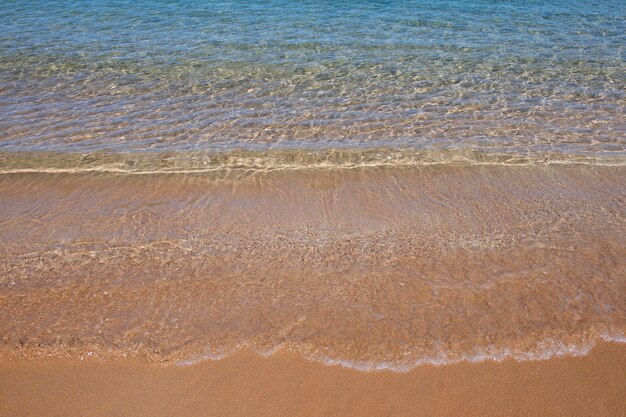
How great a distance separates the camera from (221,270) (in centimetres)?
400

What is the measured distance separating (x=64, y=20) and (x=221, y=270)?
10149mm

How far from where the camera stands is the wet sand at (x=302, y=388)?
2.89 m

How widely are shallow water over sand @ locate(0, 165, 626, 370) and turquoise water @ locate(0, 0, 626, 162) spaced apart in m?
0.96

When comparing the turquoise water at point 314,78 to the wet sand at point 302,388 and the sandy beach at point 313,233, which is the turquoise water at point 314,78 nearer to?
the sandy beach at point 313,233

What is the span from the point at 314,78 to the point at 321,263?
4.87 m

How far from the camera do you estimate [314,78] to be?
822cm

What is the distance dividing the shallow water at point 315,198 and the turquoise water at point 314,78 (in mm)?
55

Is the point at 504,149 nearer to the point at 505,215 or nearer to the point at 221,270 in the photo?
the point at 505,215

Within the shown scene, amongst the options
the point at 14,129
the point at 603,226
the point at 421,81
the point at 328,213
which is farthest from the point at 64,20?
the point at 603,226

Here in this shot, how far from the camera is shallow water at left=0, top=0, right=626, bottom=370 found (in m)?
3.44

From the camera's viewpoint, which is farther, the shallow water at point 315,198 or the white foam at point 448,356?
the shallow water at point 315,198

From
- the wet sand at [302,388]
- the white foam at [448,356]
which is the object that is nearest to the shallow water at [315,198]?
the white foam at [448,356]

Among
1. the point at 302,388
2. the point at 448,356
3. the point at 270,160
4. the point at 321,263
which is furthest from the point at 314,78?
the point at 302,388

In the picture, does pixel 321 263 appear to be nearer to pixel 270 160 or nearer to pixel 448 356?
pixel 448 356
